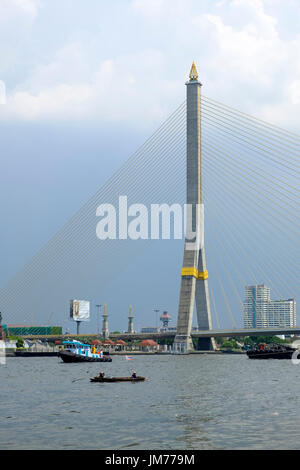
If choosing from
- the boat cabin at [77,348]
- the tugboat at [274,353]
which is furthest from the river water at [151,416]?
the tugboat at [274,353]

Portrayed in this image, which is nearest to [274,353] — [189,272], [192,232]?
[189,272]

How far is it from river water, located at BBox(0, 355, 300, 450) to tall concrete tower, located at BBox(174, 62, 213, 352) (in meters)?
67.7

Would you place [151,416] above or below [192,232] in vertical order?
below

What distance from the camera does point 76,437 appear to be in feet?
102

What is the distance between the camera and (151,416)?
38.2 meters

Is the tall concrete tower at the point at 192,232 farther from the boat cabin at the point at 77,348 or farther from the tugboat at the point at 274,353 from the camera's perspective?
the boat cabin at the point at 77,348

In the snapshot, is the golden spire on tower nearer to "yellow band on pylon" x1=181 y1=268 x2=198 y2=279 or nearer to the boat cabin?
"yellow band on pylon" x1=181 y1=268 x2=198 y2=279

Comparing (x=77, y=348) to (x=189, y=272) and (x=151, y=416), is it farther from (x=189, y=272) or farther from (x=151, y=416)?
(x=151, y=416)

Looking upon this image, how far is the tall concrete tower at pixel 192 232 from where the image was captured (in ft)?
419

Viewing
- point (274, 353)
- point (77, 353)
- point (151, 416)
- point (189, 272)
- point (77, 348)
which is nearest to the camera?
point (151, 416)

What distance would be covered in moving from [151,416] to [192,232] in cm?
8907
